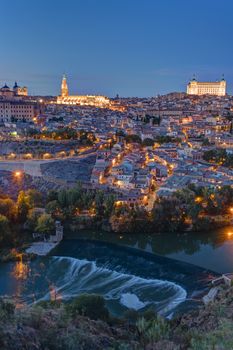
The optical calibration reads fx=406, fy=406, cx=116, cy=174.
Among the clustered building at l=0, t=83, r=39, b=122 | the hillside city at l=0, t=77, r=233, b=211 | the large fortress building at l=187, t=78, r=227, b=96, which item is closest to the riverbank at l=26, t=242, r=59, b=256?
the hillside city at l=0, t=77, r=233, b=211

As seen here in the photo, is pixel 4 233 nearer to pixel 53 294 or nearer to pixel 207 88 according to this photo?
pixel 53 294

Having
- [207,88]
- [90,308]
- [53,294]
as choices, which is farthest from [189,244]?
[207,88]

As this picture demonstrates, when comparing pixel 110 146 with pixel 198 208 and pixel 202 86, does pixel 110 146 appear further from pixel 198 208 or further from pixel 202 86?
pixel 202 86

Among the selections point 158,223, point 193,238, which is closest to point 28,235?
point 158,223

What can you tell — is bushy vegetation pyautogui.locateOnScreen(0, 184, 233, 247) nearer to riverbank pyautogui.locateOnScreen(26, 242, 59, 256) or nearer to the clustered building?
riverbank pyautogui.locateOnScreen(26, 242, 59, 256)

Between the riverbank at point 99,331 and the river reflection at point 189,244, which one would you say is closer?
the riverbank at point 99,331

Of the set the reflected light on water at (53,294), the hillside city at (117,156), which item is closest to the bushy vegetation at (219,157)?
the hillside city at (117,156)

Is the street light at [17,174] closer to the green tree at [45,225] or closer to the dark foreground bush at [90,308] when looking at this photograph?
the green tree at [45,225]
